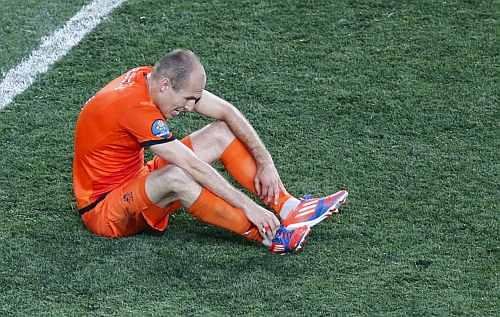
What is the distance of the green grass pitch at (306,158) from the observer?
16.2ft

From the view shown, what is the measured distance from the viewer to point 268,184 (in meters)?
5.45

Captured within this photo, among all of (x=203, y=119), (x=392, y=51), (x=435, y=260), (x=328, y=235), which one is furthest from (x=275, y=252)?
(x=392, y=51)

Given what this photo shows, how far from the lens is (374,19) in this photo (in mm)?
7652

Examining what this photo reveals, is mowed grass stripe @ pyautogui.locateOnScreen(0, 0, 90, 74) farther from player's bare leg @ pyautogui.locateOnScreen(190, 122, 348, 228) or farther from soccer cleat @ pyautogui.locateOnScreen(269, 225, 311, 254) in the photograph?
soccer cleat @ pyautogui.locateOnScreen(269, 225, 311, 254)

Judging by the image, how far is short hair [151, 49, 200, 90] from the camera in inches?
199

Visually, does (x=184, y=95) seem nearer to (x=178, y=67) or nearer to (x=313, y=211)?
(x=178, y=67)

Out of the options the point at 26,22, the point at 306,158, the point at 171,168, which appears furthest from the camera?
the point at 26,22

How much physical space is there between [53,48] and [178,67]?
8.70ft

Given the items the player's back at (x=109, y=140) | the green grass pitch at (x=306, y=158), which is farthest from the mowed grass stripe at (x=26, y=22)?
the player's back at (x=109, y=140)

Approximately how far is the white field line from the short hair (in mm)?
2046

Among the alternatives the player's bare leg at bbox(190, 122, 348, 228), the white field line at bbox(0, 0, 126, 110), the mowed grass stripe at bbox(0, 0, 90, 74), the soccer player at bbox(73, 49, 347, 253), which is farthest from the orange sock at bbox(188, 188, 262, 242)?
the mowed grass stripe at bbox(0, 0, 90, 74)

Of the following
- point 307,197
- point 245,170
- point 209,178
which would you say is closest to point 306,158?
point 307,197

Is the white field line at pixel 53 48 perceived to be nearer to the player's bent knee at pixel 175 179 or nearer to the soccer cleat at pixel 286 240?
the player's bent knee at pixel 175 179

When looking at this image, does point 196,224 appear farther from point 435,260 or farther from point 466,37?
point 466,37
